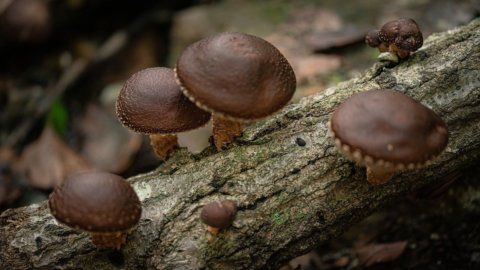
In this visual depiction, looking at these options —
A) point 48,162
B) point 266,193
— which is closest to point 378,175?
point 266,193

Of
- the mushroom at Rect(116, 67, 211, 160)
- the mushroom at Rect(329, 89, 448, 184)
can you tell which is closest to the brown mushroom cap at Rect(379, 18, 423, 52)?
the mushroom at Rect(329, 89, 448, 184)

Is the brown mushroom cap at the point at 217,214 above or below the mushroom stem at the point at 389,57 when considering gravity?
below

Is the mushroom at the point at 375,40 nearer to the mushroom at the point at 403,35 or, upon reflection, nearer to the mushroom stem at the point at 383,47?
the mushroom stem at the point at 383,47

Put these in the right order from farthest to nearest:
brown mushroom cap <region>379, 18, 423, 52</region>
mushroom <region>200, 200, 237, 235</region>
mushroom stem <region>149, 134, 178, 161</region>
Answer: mushroom stem <region>149, 134, 178, 161</region> → brown mushroom cap <region>379, 18, 423, 52</region> → mushroom <region>200, 200, 237, 235</region>

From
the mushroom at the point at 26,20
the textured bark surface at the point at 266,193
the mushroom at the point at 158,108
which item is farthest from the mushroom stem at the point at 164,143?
the mushroom at the point at 26,20

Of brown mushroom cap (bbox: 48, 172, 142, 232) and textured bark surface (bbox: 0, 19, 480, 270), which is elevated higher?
brown mushroom cap (bbox: 48, 172, 142, 232)

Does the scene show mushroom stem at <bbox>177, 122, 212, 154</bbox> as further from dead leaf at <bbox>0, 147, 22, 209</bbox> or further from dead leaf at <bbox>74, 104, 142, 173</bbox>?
dead leaf at <bbox>0, 147, 22, 209</bbox>
